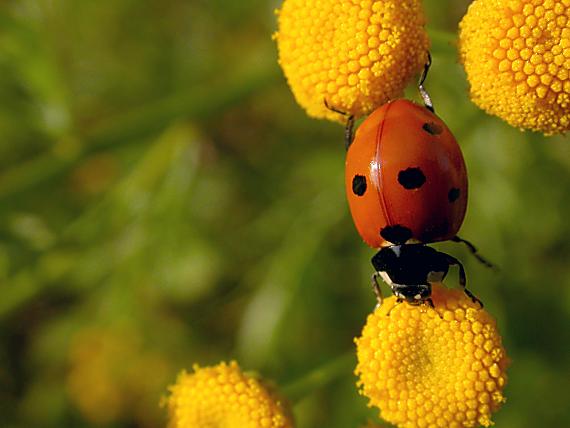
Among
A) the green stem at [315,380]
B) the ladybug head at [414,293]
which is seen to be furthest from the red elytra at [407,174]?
the green stem at [315,380]

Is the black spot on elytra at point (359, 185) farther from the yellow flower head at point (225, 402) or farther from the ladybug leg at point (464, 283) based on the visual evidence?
the yellow flower head at point (225, 402)

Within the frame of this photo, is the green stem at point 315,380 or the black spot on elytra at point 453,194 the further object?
the green stem at point 315,380

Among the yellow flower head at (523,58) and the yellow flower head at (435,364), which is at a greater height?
the yellow flower head at (523,58)

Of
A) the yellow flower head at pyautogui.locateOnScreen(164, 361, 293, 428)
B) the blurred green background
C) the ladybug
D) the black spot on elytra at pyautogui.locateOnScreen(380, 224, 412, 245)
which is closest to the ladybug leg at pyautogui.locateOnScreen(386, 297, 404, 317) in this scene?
the ladybug

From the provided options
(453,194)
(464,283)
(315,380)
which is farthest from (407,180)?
(315,380)

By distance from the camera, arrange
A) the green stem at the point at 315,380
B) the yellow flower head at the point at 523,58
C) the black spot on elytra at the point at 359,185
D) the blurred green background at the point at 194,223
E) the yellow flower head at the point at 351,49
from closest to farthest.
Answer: the yellow flower head at the point at 523,58 < the yellow flower head at the point at 351,49 < the black spot on elytra at the point at 359,185 < the green stem at the point at 315,380 < the blurred green background at the point at 194,223

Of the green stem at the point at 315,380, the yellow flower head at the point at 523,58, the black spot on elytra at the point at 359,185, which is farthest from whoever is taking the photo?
the green stem at the point at 315,380

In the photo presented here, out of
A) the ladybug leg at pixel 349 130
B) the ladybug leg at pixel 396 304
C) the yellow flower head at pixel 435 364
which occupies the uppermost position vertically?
the ladybug leg at pixel 349 130

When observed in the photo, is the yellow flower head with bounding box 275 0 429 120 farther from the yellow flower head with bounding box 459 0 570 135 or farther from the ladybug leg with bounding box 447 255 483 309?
the ladybug leg with bounding box 447 255 483 309

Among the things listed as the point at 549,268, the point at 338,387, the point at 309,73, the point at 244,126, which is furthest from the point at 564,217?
the point at 309,73
